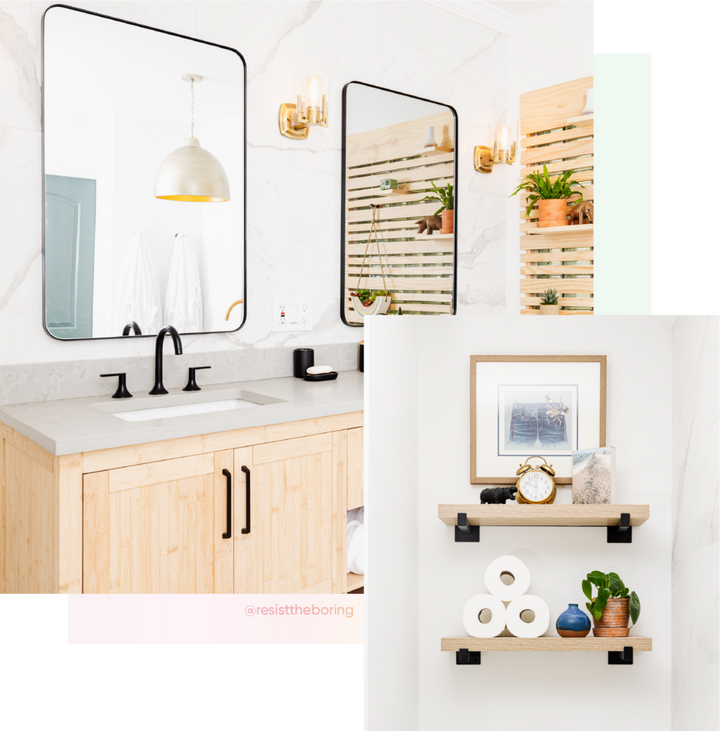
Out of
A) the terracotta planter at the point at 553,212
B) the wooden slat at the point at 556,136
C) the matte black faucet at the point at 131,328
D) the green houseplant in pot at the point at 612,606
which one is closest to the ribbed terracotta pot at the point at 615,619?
the green houseplant in pot at the point at 612,606

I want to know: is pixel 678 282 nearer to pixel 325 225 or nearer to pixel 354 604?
pixel 354 604

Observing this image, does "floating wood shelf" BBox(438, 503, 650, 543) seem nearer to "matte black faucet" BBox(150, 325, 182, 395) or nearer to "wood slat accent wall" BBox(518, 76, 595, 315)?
"matte black faucet" BBox(150, 325, 182, 395)

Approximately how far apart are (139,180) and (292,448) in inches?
34.1

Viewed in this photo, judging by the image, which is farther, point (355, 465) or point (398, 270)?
point (398, 270)

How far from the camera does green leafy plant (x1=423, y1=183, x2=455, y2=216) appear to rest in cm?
267

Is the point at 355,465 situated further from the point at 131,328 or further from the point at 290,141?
the point at 290,141

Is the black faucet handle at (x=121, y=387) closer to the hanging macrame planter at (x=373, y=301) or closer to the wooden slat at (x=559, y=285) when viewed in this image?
the hanging macrame planter at (x=373, y=301)

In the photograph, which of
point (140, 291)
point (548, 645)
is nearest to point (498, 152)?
point (140, 291)

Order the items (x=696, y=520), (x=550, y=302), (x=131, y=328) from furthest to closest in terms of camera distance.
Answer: (x=550, y=302) < (x=131, y=328) < (x=696, y=520)

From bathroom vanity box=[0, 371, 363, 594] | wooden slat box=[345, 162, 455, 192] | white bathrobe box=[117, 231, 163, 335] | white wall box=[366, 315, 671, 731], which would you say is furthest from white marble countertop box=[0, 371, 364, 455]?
white wall box=[366, 315, 671, 731]

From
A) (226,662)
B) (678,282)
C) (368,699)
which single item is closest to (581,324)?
(678,282)

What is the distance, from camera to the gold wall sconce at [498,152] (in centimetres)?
277

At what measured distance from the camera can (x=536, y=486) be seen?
0.63 metres

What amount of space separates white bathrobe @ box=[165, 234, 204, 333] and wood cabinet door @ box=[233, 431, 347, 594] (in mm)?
582
